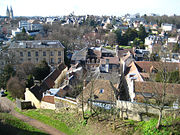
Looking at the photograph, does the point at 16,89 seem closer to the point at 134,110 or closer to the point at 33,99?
the point at 33,99

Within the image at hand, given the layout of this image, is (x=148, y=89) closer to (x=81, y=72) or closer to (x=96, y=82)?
(x=96, y=82)

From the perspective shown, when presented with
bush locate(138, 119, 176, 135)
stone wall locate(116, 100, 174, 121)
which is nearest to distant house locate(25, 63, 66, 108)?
stone wall locate(116, 100, 174, 121)

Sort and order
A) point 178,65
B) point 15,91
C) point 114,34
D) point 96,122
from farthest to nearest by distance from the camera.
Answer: point 114,34 → point 178,65 → point 15,91 → point 96,122

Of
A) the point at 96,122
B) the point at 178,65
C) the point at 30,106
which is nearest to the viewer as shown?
the point at 96,122

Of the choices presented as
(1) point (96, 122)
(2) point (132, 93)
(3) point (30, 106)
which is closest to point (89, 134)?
(1) point (96, 122)

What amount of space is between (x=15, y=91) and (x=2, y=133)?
1298 centimetres

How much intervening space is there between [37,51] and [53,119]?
959 inches

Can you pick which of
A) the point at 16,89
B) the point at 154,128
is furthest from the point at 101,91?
the point at 16,89

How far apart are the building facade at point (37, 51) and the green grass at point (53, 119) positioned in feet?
68.2

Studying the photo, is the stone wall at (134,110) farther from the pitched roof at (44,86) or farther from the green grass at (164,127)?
the pitched roof at (44,86)

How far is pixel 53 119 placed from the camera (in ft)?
56.0

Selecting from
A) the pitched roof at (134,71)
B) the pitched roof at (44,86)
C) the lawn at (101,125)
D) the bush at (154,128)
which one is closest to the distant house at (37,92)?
Result: the pitched roof at (44,86)

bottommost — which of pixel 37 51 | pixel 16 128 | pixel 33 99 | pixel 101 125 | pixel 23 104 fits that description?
pixel 23 104

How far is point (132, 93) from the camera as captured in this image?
20.5m
